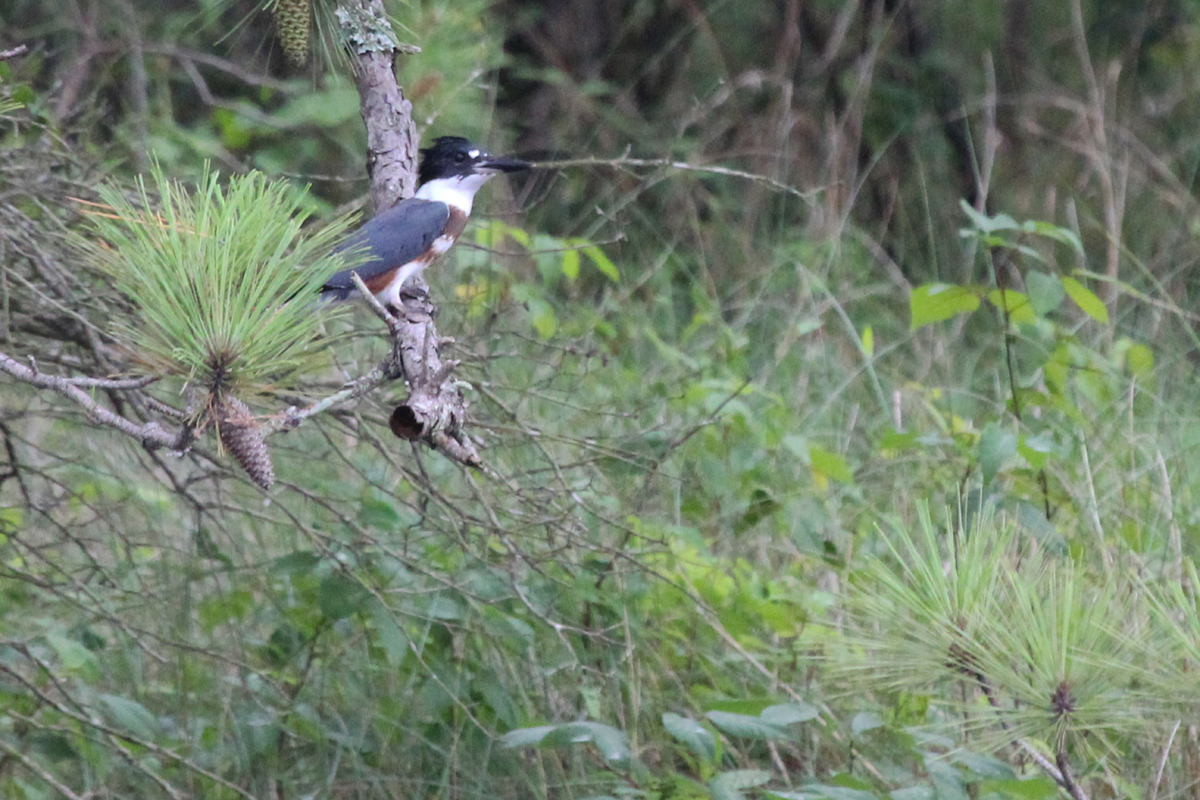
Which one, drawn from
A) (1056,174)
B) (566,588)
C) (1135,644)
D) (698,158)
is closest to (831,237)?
(698,158)

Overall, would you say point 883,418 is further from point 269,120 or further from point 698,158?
point 269,120

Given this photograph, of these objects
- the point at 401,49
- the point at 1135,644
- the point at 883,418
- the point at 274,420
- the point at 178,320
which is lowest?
the point at 883,418

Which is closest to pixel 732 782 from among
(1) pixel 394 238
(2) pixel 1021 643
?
(2) pixel 1021 643

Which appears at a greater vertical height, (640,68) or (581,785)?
(640,68)

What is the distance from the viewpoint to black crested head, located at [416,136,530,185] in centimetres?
285

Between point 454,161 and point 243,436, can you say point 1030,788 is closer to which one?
point 243,436

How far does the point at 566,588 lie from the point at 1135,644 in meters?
1.36

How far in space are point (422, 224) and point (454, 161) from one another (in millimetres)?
696

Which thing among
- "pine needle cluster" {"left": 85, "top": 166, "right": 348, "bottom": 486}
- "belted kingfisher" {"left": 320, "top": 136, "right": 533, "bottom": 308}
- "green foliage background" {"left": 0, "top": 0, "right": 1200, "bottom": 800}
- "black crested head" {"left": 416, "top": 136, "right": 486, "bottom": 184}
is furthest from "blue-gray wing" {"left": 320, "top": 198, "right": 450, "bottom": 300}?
"pine needle cluster" {"left": 85, "top": 166, "right": 348, "bottom": 486}

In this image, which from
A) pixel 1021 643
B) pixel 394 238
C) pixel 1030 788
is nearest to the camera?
pixel 1021 643

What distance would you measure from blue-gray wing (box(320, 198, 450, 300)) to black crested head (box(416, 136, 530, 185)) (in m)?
0.33

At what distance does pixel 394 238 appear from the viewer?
2088 mm

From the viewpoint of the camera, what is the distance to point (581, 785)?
8.06 ft

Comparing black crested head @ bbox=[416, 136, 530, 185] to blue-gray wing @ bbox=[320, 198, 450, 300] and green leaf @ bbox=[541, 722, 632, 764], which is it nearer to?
blue-gray wing @ bbox=[320, 198, 450, 300]
